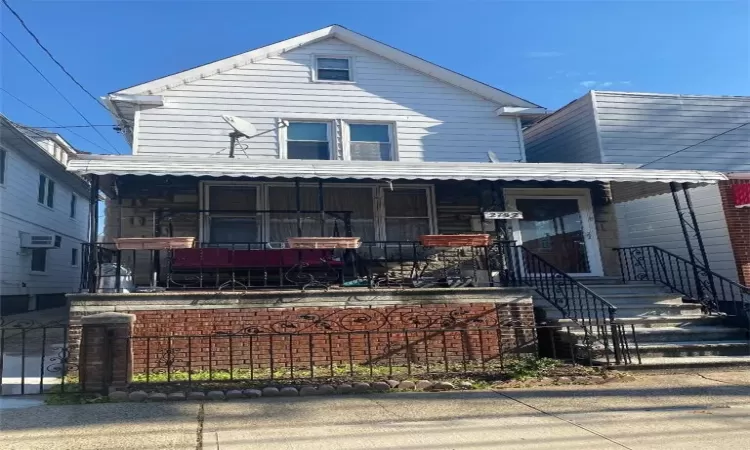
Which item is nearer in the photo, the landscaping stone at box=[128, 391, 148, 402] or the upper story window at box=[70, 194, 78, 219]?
the landscaping stone at box=[128, 391, 148, 402]

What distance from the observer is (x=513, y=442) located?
4.14 m

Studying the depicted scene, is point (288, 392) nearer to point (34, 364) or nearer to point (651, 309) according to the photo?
point (34, 364)

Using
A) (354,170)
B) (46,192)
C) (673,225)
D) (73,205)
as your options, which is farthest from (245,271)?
(73,205)

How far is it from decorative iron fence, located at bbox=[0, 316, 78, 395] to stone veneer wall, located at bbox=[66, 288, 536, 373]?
49 cm

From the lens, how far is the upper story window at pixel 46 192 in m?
15.9

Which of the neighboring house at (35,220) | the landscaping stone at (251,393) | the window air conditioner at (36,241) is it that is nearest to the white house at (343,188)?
the landscaping stone at (251,393)

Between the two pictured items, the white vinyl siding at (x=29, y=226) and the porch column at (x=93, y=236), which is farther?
the white vinyl siding at (x=29, y=226)

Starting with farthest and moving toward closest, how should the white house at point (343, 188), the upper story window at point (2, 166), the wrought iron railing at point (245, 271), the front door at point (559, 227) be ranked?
1. the upper story window at point (2, 166)
2. the front door at point (559, 227)
3. the white house at point (343, 188)
4. the wrought iron railing at point (245, 271)

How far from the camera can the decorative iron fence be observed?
5.61 m

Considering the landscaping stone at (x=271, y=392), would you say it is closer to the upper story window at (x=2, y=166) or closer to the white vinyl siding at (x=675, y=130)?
the white vinyl siding at (x=675, y=130)

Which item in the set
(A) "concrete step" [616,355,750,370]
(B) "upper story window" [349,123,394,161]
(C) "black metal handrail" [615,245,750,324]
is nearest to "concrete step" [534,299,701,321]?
(C) "black metal handrail" [615,245,750,324]

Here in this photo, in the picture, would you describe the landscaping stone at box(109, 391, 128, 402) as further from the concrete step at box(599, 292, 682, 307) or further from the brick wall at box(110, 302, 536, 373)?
the concrete step at box(599, 292, 682, 307)

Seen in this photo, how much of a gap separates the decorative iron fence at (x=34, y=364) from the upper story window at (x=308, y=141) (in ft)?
19.2

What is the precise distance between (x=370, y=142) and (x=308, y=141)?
4.71 feet
